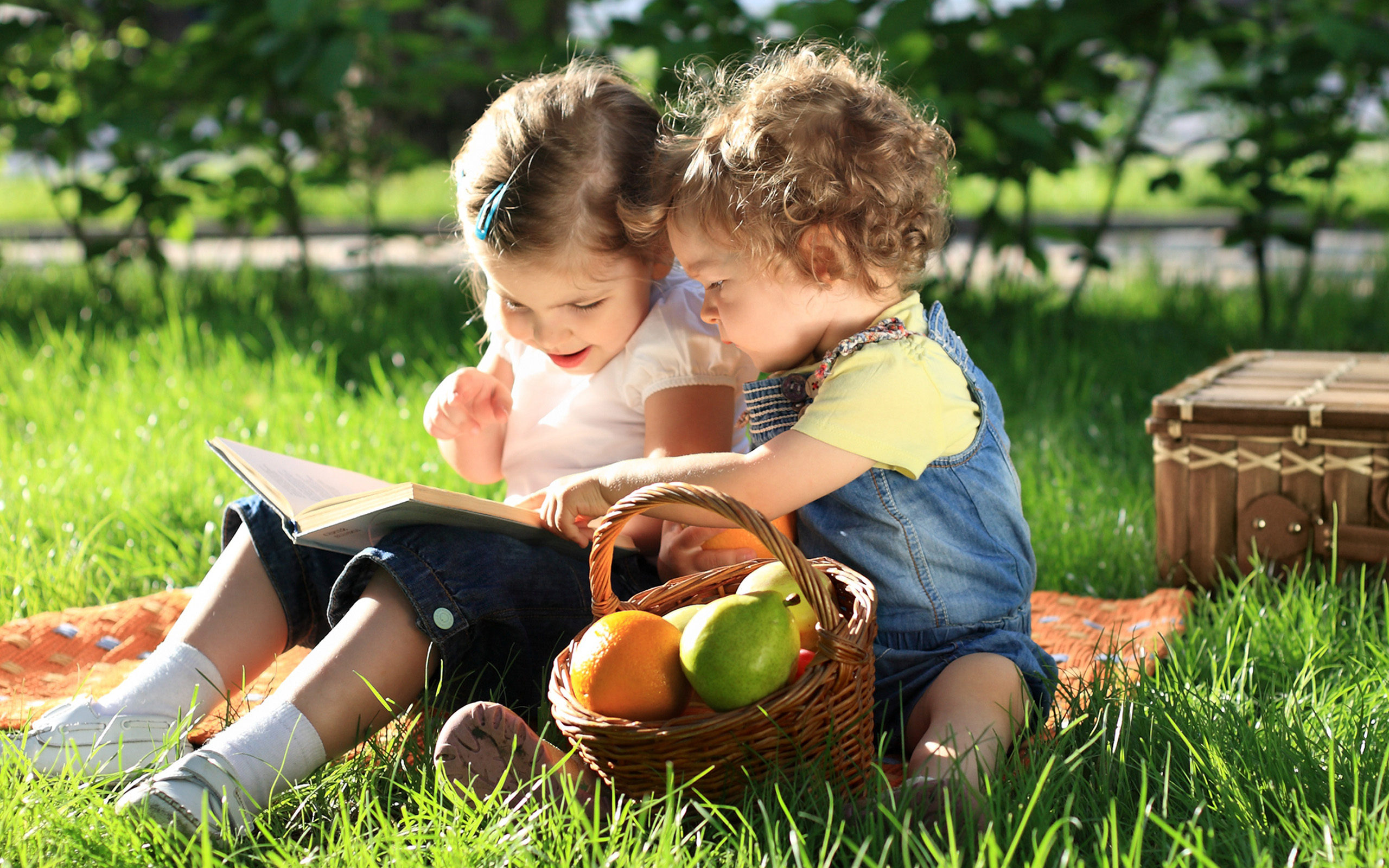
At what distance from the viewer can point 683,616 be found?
1592 mm

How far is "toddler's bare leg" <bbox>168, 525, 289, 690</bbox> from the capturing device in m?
1.85

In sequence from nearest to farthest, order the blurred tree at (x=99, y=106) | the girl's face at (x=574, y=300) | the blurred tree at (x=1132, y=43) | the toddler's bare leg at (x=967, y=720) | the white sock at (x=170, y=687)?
1. the toddler's bare leg at (x=967, y=720)
2. the white sock at (x=170, y=687)
3. the girl's face at (x=574, y=300)
4. the blurred tree at (x=1132, y=43)
5. the blurred tree at (x=99, y=106)

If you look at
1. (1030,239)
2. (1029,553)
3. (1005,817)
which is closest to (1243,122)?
(1030,239)

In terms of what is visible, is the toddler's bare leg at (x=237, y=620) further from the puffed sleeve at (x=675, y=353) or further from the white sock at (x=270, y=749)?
the puffed sleeve at (x=675, y=353)

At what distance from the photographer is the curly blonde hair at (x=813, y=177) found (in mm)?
1662

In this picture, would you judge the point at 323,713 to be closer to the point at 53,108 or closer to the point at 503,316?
the point at 503,316

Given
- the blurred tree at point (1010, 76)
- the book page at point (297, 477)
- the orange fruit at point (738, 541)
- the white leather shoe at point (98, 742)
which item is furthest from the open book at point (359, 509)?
the blurred tree at point (1010, 76)

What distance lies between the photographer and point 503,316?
6.35ft

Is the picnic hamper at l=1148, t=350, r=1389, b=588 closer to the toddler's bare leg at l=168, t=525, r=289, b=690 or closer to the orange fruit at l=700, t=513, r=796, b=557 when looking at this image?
the orange fruit at l=700, t=513, r=796, b=557

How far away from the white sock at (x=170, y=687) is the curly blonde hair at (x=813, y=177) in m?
0.94

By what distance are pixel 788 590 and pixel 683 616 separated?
5.7 inches

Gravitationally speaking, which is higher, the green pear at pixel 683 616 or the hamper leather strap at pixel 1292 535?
the green pear at pixel 683 616

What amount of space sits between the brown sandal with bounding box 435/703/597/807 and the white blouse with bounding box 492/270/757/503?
2.11 feet

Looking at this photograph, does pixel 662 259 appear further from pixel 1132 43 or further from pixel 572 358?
pixel 1132 43
